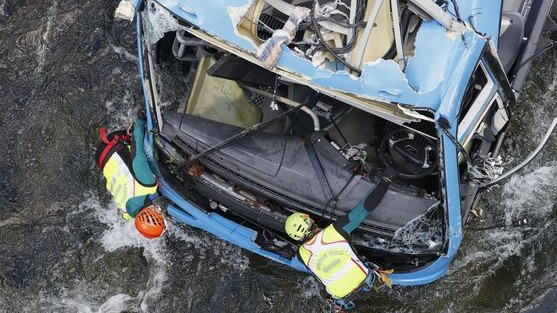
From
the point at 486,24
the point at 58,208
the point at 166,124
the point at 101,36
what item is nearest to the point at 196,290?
the point at 58,208

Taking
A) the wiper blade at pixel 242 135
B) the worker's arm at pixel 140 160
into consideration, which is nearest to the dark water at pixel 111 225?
the worker's arm at pixel 140 160

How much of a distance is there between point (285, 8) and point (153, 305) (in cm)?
311

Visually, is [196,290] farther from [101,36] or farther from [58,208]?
[101,36]

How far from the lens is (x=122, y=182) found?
4742mm

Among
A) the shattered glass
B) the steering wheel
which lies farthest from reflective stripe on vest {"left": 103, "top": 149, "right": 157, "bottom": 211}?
the steering wheel

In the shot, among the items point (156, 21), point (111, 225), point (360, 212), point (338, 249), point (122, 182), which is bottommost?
point (111, 225)

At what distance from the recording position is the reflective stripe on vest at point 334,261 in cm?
420

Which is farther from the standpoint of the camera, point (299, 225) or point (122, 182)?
point (122, 182)

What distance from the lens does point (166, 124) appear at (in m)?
4.47

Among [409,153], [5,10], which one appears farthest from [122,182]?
[5,10]

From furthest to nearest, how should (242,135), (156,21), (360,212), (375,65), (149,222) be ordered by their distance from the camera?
(149,222), (242,135), (360,212), (156,21), (375,65)

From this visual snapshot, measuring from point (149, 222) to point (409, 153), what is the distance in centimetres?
191

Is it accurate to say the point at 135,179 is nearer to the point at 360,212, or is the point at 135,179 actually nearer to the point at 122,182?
the point at 122,182

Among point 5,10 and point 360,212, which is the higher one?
point 360,212
